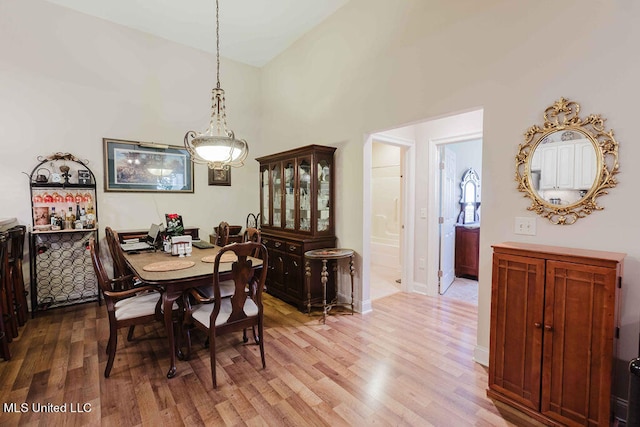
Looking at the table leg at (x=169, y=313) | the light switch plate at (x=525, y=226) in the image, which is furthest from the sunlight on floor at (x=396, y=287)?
the table leg at (x=169, y=313)

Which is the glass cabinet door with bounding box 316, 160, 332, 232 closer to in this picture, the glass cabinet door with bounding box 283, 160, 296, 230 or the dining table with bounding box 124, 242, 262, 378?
the glass cabinet door with bounding box 283, 160, 296, 230

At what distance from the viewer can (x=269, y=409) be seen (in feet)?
6.45

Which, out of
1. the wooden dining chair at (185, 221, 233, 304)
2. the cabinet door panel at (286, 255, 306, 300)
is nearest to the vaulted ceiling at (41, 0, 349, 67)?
the wooden dining chair at (185, 221, 233, 304)

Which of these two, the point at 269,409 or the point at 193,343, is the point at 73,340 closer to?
the point at 193,343

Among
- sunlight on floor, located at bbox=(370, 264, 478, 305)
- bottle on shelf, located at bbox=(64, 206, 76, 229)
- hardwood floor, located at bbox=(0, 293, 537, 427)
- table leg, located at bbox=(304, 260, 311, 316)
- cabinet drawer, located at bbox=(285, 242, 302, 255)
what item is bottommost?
hardwood floor, located at bbox=(0, 293, 537, 427)

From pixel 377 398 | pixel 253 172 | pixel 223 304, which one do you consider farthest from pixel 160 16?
pixel 377 398

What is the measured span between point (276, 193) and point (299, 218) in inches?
29.8

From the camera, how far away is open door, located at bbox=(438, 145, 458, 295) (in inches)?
164

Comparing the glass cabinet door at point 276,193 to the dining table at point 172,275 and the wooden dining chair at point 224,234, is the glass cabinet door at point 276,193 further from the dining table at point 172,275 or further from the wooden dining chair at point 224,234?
the dining table at point 172,275

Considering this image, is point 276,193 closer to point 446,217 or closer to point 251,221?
point 251,221

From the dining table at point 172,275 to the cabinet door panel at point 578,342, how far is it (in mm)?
2078

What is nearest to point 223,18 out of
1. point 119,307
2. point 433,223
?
point 119,307

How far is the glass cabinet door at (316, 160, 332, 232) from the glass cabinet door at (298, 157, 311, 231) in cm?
15

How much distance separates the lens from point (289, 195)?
413cm
